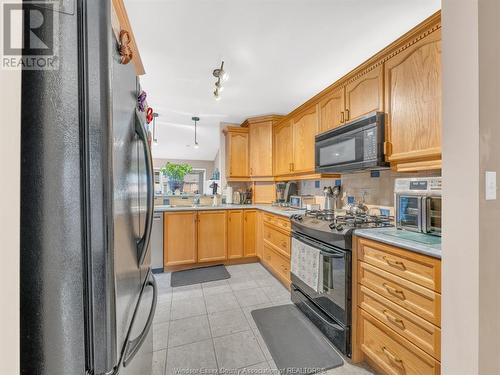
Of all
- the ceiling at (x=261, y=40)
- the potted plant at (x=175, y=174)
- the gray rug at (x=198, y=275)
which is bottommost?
the gray rug at (x=198, y=275)

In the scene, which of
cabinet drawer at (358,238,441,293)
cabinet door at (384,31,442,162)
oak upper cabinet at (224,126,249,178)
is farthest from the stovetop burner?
oak upper cabinet at (224,126,249,178)

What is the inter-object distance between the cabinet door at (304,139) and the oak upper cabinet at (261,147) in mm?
586

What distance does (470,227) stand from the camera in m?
0.90

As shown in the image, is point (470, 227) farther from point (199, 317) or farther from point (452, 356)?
point (199, 317)

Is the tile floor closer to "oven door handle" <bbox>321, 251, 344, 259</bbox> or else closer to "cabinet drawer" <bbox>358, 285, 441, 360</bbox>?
"cabinet drawer" <bbox>358, 285, 441, 360</bbox>

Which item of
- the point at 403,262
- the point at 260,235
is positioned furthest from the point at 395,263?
the point at 260,235

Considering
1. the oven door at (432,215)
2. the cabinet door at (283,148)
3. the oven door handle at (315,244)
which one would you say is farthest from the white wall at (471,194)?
the cabinet door at (283,148)

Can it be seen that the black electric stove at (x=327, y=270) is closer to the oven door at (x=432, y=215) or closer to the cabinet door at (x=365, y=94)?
the oven door at (x=432, y=215)

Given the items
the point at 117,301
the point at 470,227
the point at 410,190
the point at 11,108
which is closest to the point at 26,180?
the point at 11,108

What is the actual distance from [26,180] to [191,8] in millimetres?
1522

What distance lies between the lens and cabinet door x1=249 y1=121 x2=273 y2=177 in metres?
3.52

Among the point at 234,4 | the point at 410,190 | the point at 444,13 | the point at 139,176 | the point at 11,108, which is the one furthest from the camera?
the point at 410,190

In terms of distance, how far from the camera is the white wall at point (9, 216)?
398 mm

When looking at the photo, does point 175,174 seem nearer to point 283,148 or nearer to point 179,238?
point 179,238
